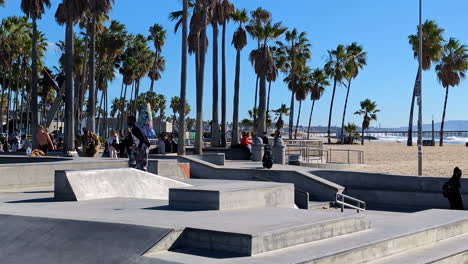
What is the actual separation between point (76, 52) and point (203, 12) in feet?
104

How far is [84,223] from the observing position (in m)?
7.72

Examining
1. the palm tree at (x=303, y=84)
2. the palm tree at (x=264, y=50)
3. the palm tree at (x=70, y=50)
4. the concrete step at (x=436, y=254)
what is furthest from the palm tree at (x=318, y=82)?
the concrete step at (x=436, y=254)

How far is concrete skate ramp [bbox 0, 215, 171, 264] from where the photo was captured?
6.91 metres

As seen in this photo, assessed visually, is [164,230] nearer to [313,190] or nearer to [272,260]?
[272,260]

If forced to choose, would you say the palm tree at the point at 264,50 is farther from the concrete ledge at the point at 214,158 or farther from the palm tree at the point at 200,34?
the concrete ledge at the point at 214,158

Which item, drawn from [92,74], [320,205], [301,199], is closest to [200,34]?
[92,74]

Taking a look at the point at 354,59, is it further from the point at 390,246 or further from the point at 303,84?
the point at 390,246

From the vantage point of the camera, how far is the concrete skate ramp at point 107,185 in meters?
11.3

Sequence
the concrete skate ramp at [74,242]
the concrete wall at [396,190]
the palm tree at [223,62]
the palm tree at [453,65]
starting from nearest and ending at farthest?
1. the concrete skate ramp at [74,242]
2. the concrete wall at [396,190]
3. the palm tree at [223,62]
4. the palm tree at [453,65]

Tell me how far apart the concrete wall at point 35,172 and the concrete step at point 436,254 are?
9544 millimetres

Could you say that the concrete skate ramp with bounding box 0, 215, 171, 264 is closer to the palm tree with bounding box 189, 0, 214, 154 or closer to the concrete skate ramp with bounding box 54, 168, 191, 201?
the concrete skate ramp with bounding box 54, 168, 191, 201

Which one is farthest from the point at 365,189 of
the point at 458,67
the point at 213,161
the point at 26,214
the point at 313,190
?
the point at 458,67

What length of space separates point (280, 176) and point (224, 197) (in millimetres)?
9452

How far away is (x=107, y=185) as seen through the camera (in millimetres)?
11891
